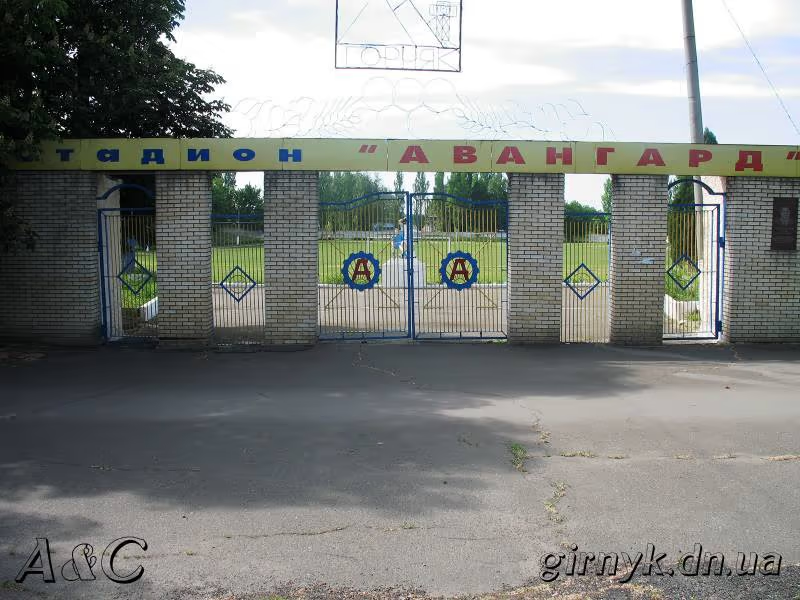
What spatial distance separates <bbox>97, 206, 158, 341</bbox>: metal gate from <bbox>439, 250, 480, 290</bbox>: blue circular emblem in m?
4.62

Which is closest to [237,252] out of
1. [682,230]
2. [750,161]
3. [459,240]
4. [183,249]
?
[183,249]

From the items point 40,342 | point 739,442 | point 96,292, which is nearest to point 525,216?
point 739,442

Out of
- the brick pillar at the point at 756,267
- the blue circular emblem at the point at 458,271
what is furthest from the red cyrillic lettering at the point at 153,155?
the brick pillar at the point at 756,267

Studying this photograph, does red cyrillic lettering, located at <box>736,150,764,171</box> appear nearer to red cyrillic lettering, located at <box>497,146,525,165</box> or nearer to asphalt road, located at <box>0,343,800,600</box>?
red cyrillic lettering, located at <box>497,146,525,165</box>

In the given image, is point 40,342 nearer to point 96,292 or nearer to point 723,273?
point 96,292

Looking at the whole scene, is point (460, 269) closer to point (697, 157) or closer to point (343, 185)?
point (343, 185)

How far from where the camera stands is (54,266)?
12.1 metres

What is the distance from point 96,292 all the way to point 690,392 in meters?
8.94

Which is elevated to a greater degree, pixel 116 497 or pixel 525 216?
pixel 525 216

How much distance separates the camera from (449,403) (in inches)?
334

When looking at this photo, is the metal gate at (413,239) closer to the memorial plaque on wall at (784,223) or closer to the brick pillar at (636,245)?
the brick pillar at (636,245)

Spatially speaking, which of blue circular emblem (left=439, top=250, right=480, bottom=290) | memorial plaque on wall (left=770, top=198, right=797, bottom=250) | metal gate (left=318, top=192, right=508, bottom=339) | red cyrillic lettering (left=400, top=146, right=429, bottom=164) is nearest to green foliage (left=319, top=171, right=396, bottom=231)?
metal gate (left=318, top=192, right=508, bottom=339)

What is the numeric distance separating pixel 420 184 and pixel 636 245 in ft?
12.0

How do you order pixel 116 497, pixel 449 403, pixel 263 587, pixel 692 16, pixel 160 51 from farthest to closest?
pixel 160 51
pixel 692 16
pixel 449 403
pixel 116 497
pixel 263 587
